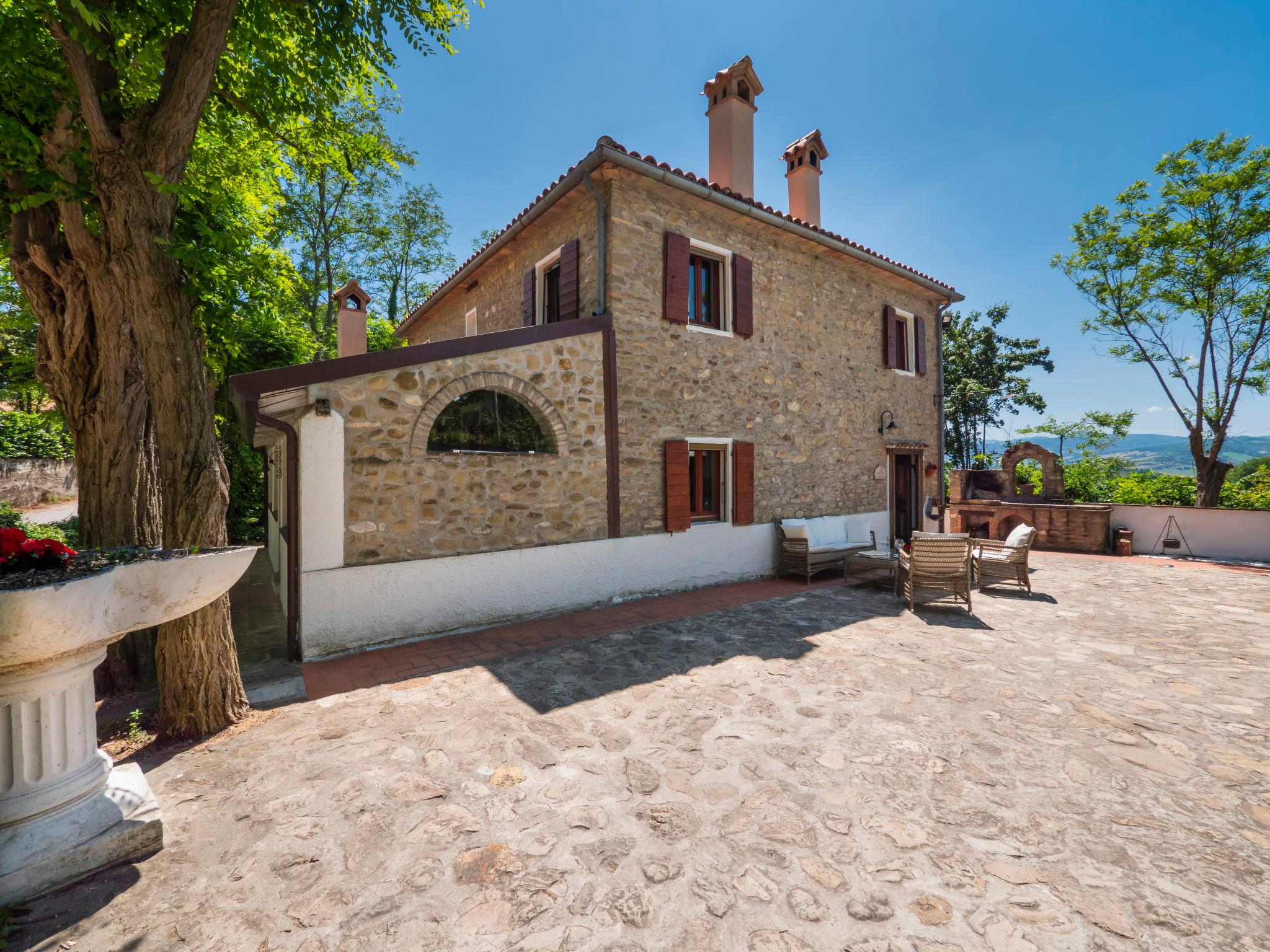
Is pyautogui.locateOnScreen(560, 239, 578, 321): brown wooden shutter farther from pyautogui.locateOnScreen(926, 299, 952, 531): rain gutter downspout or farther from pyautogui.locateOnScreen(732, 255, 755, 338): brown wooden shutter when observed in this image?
pyautogui.locateOnScreen(926, 299, 952, 531): rain gutter downspout

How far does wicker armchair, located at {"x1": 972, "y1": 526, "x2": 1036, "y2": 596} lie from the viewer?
23.9 ft

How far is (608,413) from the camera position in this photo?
6.73 m

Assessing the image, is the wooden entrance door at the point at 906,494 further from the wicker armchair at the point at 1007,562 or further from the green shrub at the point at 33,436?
the green shrub at the point at 33,436

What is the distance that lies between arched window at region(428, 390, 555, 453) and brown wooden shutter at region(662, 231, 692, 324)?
2.55 m

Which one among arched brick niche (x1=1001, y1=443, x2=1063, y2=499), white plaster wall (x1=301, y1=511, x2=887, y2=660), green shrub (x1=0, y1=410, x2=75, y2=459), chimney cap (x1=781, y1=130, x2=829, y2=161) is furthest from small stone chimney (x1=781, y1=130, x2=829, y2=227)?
green shrub (x1=0, y1=410, x2=75, y2=459)

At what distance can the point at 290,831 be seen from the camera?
2.55 m

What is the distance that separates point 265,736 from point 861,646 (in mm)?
5085

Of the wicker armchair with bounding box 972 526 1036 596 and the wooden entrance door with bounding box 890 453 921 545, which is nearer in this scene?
the wicker armchair with bounding box 972 526 1036 596

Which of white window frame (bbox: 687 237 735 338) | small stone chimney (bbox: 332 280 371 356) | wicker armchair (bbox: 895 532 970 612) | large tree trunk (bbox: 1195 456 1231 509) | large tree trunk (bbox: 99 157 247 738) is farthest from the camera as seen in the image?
large tree trunk (bbox: 1195 456 1231 509)

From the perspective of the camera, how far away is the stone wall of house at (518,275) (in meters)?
7.14

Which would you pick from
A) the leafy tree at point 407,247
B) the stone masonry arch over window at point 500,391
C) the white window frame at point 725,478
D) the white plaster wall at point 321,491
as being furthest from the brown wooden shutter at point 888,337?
the leafy tree at point 407,247

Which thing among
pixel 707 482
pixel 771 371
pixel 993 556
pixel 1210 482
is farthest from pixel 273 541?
pixel 1210 482

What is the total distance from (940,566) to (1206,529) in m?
8.68

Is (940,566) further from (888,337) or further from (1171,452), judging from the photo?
(1171,452)
